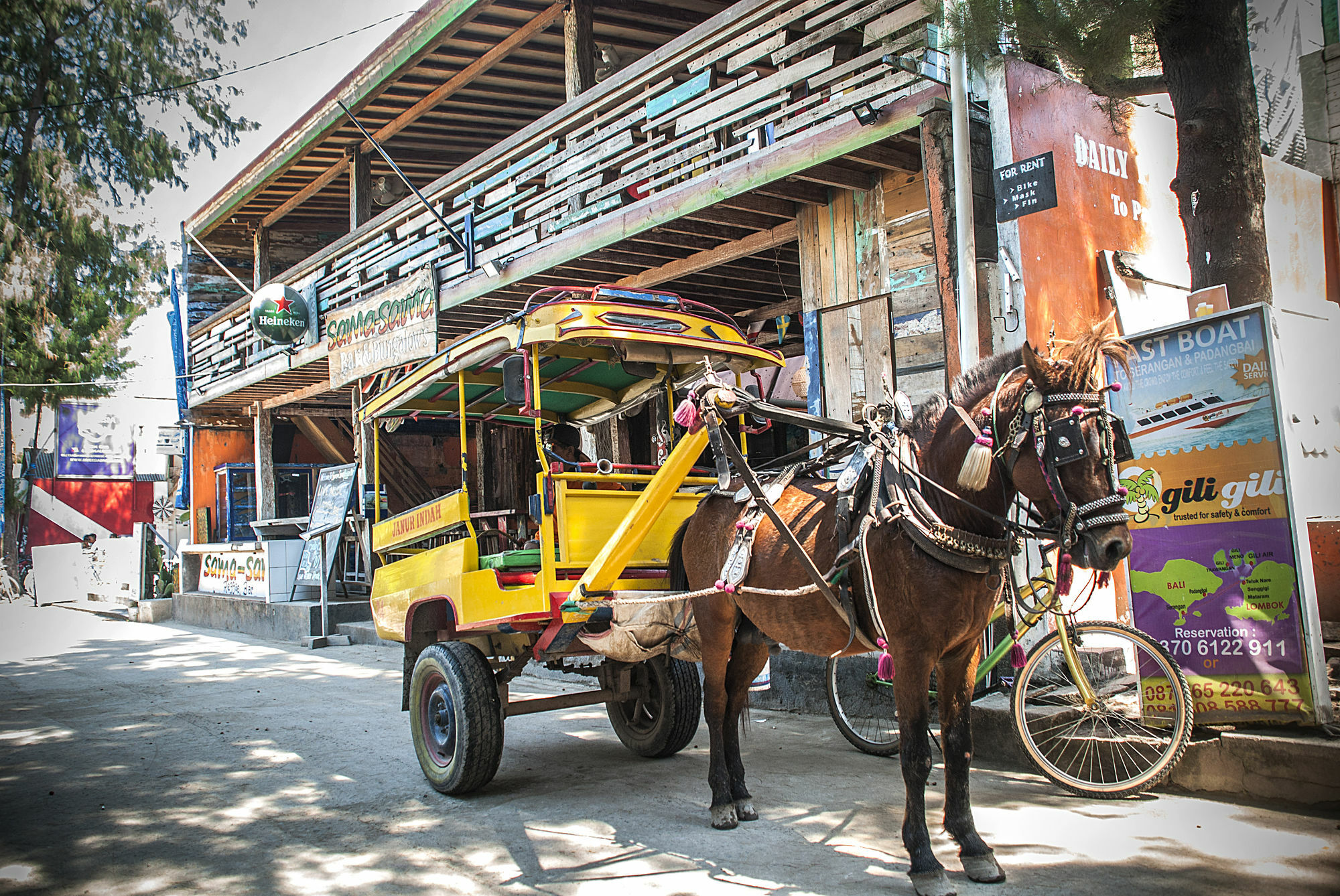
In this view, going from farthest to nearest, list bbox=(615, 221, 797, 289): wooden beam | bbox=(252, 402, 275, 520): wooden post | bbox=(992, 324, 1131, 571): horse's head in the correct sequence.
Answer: bbox=(252, 402, 275, 520): wooden post → bbox=(615, 221, 797, 289): wooden beam → bbox=(992, 324, 1131, 571): horse's head

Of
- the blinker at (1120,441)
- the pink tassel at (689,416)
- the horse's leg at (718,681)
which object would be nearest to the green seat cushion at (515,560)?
the horse's leg at (718,681)

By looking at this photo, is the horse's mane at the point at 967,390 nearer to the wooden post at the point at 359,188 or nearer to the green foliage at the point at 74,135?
the green foliage at the point at 74,135

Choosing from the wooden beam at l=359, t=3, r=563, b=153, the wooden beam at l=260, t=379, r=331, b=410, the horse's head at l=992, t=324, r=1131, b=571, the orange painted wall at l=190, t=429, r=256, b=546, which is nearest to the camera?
the horse's head at l=992, t=324, r=1131, b=571

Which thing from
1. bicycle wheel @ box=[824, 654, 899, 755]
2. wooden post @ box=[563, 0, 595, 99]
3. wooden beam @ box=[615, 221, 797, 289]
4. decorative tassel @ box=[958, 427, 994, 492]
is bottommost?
bicycle wheel @ box=[824, 654, 899, 755]

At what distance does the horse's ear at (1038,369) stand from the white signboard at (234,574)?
13124mm

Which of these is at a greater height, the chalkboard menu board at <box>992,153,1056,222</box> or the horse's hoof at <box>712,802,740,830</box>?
the chalkboard menu board at <box>992,153,1056,222</box>

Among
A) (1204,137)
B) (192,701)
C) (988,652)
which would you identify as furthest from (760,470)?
(192,701)

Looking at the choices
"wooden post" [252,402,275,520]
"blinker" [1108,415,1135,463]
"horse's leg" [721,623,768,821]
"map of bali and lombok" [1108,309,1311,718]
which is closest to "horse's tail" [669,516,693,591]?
"horse's leg" [721,623,768,821]

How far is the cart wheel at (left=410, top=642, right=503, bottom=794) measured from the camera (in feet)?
16.3

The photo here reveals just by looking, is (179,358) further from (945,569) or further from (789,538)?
(945,569)

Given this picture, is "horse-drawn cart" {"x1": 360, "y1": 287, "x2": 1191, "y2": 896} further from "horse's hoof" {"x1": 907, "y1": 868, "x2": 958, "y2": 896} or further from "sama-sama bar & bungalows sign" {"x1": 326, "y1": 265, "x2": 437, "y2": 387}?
"sama-sama bar & bungalows sign" {"x1": 326, "y1": 265, "x2": 437, "y2": 387}

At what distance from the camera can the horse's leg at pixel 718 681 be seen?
15.0 ft

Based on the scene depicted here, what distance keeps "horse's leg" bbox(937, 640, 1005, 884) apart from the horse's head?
694 mm

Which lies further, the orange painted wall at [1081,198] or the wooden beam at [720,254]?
the wooden beam at [720,254]
